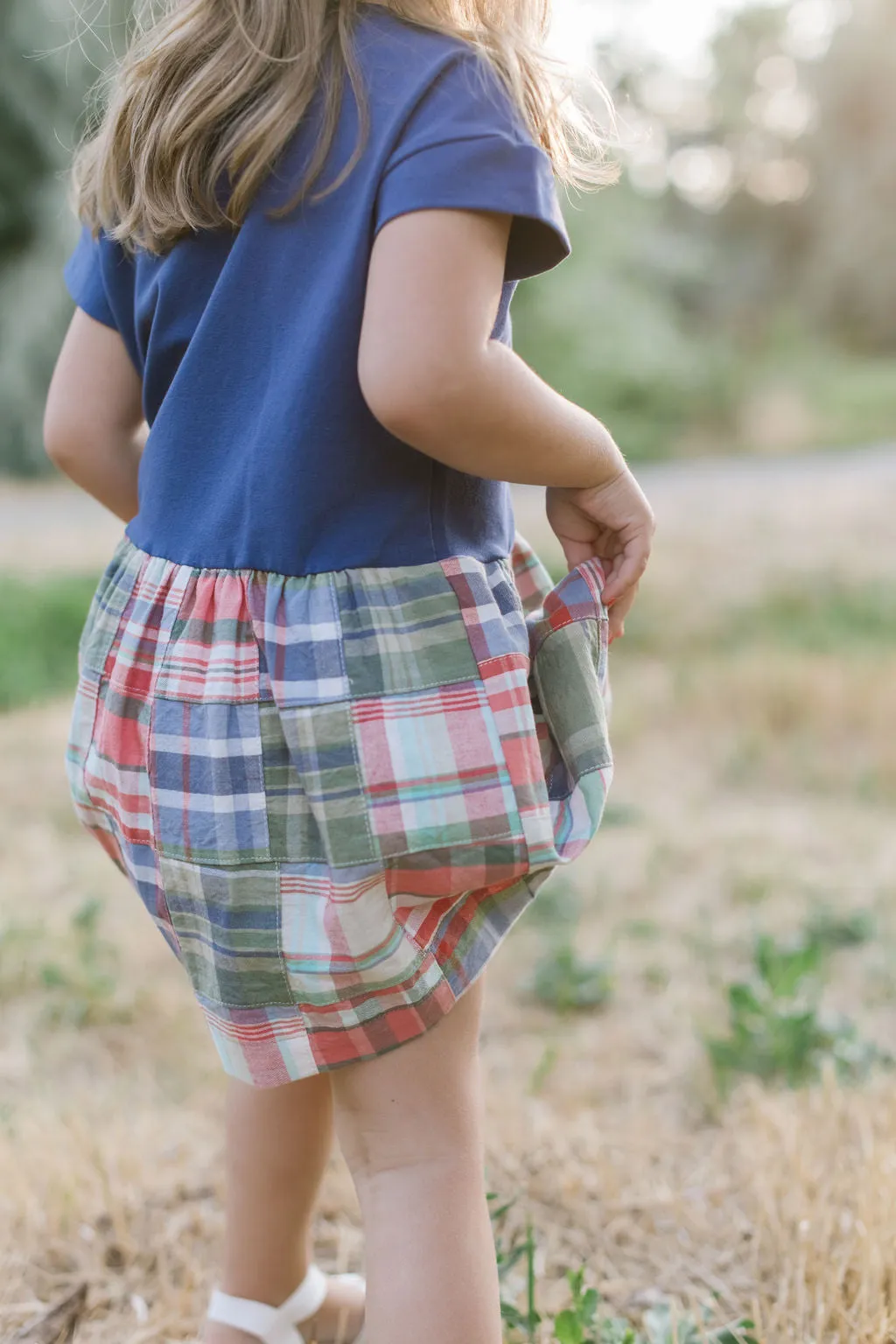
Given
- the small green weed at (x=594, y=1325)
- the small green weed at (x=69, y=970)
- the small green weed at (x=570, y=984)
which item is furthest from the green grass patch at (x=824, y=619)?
the small green weed at (x=594, y=1325)

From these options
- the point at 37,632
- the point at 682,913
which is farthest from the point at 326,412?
the point at 37,632

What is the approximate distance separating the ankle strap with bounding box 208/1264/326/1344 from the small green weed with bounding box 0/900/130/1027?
921 mm

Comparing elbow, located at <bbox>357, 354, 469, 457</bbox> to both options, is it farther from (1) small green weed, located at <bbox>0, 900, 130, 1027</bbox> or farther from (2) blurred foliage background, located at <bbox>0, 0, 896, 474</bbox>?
(2) blurred foliage background, located at <bbox>0, 0, 896, 474</bbox>

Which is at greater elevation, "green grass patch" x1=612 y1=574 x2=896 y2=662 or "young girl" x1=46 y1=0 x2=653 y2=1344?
"young girl" x1=46 y1=0 x2=653 y2=1344

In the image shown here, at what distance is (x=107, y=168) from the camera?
3.42ft

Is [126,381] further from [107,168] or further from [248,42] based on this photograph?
[248,42]

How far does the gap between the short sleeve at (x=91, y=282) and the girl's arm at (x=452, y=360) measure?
1.16ft

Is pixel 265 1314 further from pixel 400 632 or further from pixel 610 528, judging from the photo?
pixel 610 528

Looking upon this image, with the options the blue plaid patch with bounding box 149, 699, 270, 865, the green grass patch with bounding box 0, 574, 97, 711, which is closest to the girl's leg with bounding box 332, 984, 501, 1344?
the blue plaid patch with bounding box 149, 699, 270, 865

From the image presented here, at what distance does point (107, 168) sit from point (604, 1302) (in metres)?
1.28

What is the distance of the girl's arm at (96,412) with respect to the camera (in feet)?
3.76

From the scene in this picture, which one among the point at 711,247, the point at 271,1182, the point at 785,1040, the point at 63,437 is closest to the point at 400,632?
the point at 63,437

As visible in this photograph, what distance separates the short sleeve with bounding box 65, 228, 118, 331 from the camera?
111 centimetres

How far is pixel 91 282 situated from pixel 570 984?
153 cm
